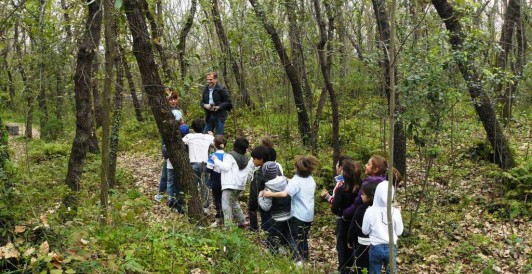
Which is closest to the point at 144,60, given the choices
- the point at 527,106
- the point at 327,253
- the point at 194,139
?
the point at 194,139

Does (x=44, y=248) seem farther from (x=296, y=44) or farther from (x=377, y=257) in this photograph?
(x=296, y=44)

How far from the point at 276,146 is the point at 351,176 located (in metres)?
6.07

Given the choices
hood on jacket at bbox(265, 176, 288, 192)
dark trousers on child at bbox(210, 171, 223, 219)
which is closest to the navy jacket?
dark trousers on child at bbox(210, 171, 223, 219)

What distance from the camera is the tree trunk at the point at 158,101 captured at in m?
5.86

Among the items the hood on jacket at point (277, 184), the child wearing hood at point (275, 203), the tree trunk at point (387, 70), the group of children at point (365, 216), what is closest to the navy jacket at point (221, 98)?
the tree trunk at point (387, 70)

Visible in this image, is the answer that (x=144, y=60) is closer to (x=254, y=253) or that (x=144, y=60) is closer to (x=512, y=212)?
(x=254, y=253)

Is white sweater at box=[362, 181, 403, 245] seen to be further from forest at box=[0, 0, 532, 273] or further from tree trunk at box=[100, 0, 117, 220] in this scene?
tree trunk at box=[100, 0, 117, 220]

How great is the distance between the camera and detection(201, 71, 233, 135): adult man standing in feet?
33.6

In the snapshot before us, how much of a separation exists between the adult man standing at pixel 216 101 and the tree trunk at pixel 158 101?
3.97 meters

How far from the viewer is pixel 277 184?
263 inches

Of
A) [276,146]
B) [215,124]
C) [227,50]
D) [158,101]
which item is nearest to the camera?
[158,101]

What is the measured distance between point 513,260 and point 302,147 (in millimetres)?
5563

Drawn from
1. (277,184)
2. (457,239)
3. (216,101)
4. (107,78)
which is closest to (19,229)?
(107,78)

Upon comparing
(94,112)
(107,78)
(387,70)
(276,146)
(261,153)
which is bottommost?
(276,146)
